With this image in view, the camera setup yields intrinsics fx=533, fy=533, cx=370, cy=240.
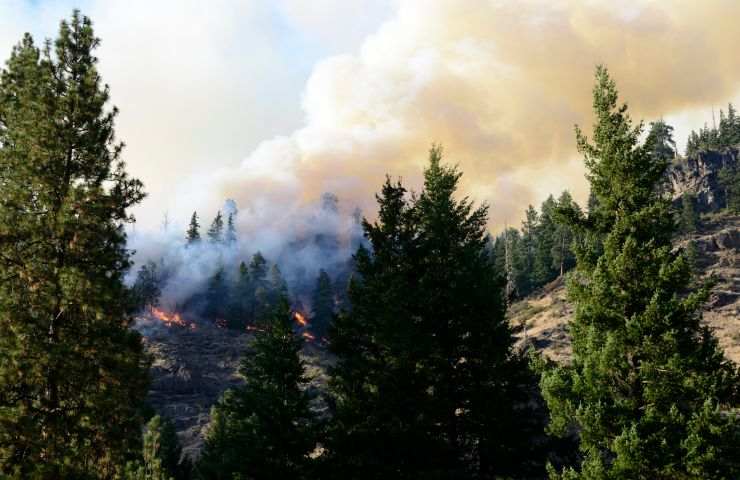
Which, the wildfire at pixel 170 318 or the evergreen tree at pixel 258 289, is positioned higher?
the evergreen tree at pixel 258 289

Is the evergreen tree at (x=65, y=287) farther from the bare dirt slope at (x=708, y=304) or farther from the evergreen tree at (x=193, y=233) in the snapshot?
the evergreen tree at (x=193, y=233)

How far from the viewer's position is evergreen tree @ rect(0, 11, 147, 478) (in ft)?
42.7

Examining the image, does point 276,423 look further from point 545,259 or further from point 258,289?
point 545,259

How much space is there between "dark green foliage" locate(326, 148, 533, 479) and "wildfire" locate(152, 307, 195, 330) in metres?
92.3

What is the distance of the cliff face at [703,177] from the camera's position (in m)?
134

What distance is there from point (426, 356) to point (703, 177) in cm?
14836

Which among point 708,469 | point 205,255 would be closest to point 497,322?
point 708,469

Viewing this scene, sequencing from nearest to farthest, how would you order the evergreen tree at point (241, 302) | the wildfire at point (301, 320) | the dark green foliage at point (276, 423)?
the dark green foliage at point (276, 423)
the evergreen tree at point (241, 302)
the wildfire at point (301, 320)

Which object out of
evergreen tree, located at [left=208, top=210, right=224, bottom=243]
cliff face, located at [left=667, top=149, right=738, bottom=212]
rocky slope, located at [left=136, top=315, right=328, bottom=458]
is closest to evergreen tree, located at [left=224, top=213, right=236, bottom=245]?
evergreen tree, located at [left=208, top=210, right=224, bottom=243]

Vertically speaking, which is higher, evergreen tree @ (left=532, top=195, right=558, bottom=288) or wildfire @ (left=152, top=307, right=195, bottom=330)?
evergreen tree @ (left=532, top=195, right=558, bottom=288)

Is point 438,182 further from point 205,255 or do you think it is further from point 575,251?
point 205,255

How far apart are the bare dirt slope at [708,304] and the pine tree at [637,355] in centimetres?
5648

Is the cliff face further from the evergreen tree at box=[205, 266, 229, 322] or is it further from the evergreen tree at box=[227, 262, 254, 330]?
the evergreen tree at box=[205, 266, 229, 322]

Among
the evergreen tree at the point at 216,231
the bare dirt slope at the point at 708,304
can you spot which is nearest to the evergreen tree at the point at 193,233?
the evergreen tree at the point at 216,231
